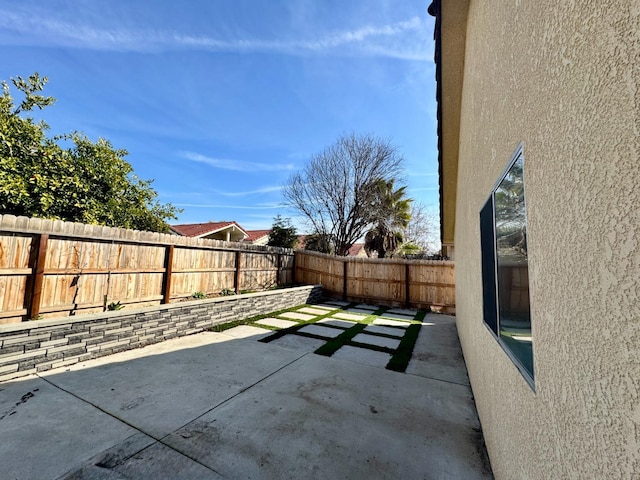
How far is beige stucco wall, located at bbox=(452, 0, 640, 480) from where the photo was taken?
0.61 m

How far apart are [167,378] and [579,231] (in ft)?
14.1

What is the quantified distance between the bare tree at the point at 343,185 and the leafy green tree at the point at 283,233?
1.66 m

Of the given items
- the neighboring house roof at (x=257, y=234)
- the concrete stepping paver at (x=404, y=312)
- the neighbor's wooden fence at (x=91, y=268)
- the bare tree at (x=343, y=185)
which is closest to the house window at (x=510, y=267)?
the neighbor's wooden fence at (x=91, y=268)

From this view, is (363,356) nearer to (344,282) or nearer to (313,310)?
(313,310)

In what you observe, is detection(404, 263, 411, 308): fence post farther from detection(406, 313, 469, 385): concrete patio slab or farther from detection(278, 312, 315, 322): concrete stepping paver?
detection(278, 312, 315, 322): concrete stepping paver

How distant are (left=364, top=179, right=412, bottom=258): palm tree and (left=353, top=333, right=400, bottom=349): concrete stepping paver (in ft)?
33.9

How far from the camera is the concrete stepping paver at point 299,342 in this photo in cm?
491

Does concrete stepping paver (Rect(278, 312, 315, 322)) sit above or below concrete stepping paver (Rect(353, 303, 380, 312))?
above

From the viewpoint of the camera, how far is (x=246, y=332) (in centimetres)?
575

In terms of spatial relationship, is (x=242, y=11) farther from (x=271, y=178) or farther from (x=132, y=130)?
(x=271, y=178)

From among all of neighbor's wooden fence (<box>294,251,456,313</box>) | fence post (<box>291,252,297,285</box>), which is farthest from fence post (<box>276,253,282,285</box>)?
neighbor's wooden fence (<box>294,251,456,313</box>)

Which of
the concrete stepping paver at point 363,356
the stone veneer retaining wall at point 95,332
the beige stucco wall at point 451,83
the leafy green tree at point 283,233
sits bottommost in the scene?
the concrete stepping paver at point 363,356

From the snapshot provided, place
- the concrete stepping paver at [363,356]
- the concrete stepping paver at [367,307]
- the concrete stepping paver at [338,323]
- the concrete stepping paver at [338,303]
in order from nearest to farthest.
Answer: the concrete stepping paver at [363,356]
the concrete stepping paver at [338,323]
the concrete stepping paver at [367,307]
the concrete stepping paver at [338,303]

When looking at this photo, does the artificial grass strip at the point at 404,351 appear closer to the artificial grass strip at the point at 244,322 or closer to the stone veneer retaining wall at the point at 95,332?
the artificial grass strip at the point at 244,322
